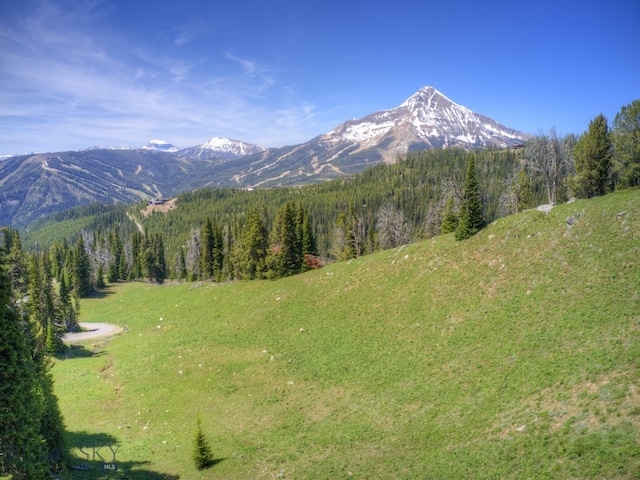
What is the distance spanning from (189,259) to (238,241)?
4874 centimetres

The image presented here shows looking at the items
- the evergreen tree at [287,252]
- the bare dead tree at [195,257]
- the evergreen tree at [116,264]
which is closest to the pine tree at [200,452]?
the evergreen tree at [287,252]

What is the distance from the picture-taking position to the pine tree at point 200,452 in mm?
22906

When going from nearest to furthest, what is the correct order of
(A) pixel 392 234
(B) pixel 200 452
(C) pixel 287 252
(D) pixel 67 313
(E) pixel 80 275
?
(B) pixel 200 452, (C) pixel 287 252, (D) pixel 67 313, (A) pixel 392 234, (E) pixel 80 275

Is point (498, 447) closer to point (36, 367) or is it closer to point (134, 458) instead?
point (134, 458)

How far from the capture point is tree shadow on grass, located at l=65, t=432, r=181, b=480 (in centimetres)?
2255

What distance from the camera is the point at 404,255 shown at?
47.2 metres

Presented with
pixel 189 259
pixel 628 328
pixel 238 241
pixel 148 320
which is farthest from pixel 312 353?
pixel 189 259

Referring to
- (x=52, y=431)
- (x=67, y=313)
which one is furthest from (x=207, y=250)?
(x=52, y=431)

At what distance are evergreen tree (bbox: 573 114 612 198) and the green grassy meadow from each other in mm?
21096

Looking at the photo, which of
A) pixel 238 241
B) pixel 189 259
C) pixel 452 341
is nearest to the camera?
pixel 452 341

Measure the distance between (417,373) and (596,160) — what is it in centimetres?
A: 4571

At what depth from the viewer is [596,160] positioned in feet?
168

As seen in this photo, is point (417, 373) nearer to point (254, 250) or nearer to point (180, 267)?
point (254, 250)

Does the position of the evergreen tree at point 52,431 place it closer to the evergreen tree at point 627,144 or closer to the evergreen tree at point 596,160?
the evergreen tree at point 596,160
